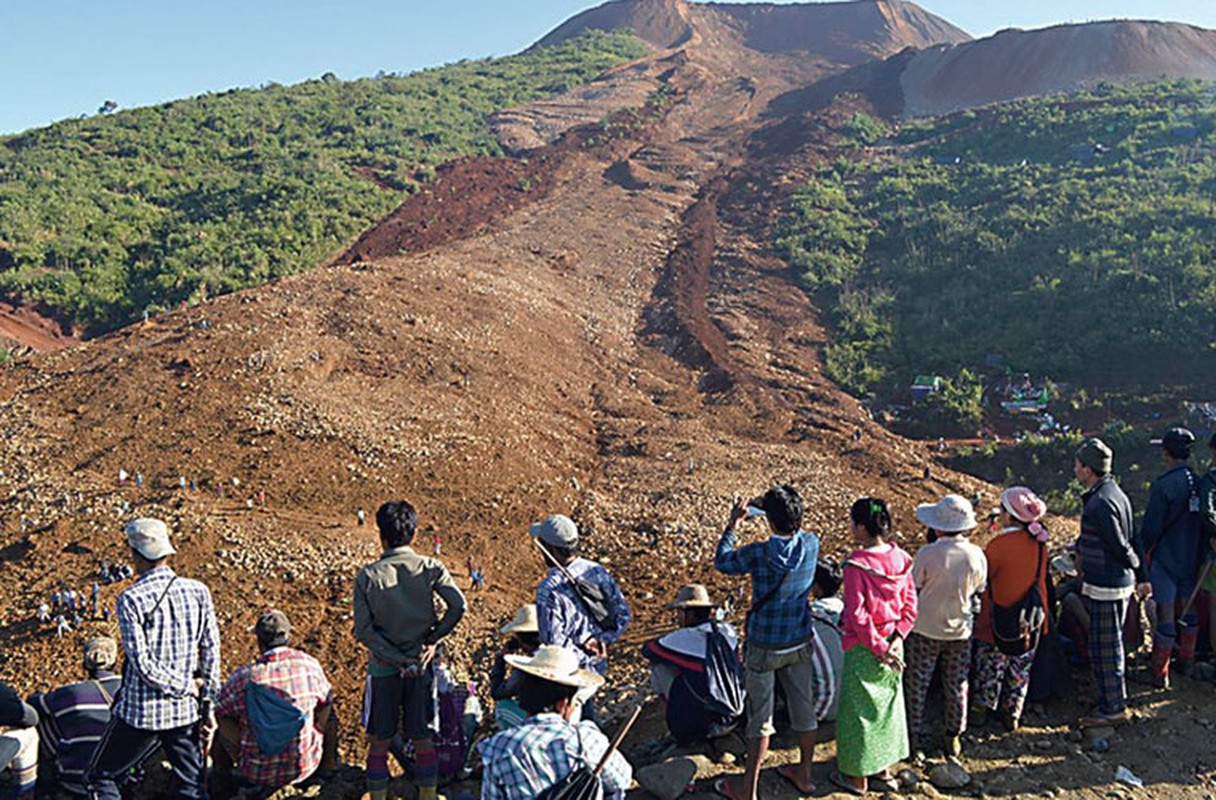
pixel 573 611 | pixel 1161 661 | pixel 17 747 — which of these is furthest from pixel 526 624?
pixel 1161 661

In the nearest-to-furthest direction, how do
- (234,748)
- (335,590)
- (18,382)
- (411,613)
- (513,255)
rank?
(411,613)
(234,748)
(335,590)
(18,382)
(513,255)

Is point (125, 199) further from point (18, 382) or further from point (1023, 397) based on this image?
point (1023, 397)

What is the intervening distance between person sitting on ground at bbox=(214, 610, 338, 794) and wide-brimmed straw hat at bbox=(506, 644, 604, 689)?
1887 millimetres

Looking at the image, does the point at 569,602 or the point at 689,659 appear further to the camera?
the point at 689,659

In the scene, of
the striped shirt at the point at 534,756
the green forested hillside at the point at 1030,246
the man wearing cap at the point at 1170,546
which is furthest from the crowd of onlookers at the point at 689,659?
the green forested hillside at the point at 1030,246

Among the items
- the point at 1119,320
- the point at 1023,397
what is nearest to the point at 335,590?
the point at 1023,397

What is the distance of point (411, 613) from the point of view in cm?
405

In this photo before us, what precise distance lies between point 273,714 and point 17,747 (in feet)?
3.58

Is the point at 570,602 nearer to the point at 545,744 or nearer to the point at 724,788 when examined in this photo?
the point at 724,788

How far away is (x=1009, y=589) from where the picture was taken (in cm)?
464

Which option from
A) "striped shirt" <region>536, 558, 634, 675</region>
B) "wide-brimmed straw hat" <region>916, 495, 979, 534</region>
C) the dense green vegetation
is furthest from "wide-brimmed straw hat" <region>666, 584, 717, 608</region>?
the dense green vegetation

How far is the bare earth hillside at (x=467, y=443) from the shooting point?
736 cm

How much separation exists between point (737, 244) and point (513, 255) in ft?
24.8

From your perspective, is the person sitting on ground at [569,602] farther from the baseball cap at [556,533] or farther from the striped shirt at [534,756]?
the striped shirt at [534,756]
